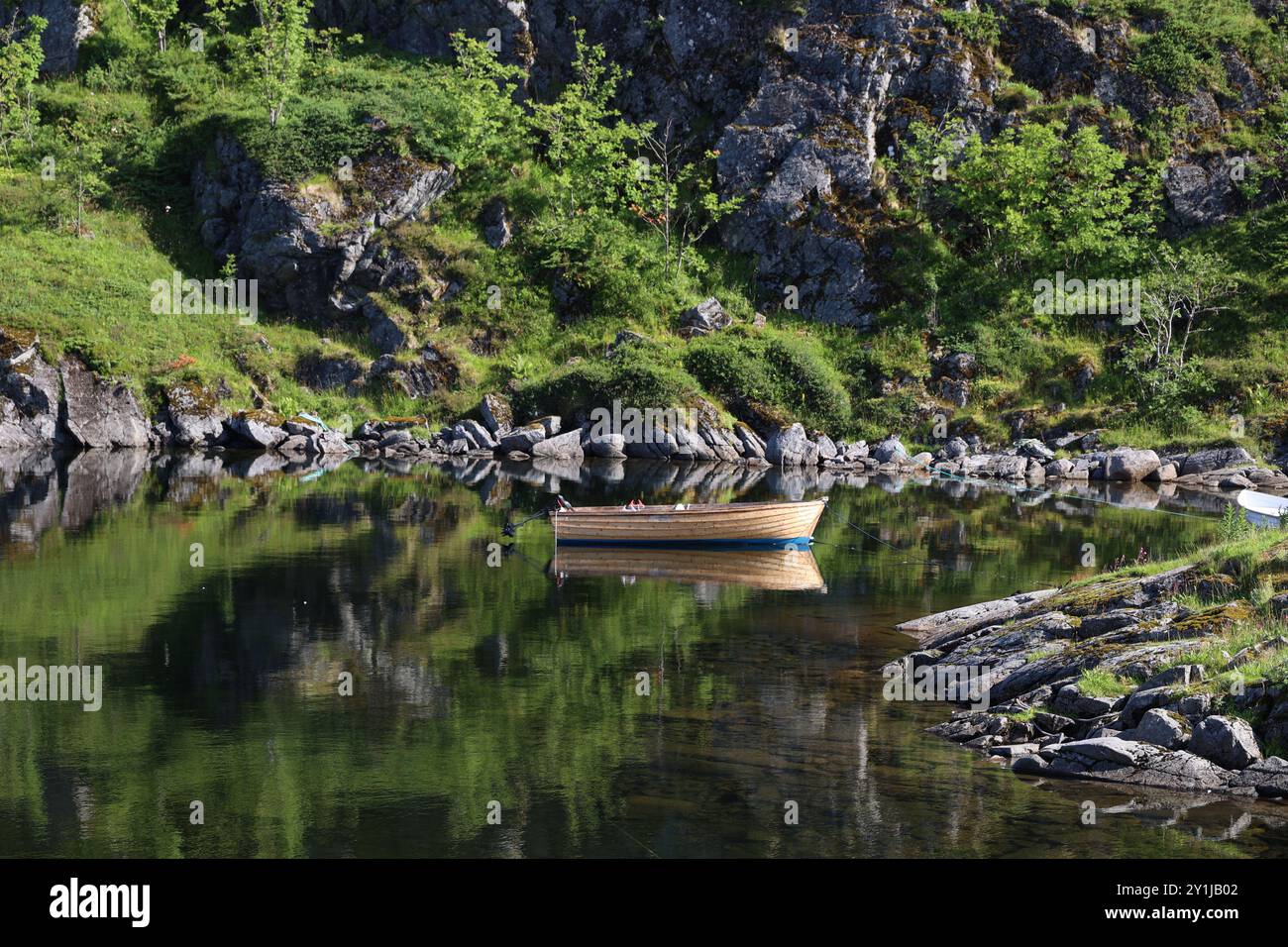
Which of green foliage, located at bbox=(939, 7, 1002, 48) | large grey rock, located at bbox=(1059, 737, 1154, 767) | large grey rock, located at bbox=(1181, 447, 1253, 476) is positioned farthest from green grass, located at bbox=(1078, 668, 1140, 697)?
green foliage, located at bbox=(939, 7, 1002, 48)

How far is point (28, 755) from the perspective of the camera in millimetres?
16203

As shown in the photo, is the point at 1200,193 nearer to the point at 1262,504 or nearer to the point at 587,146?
the point at 587,146

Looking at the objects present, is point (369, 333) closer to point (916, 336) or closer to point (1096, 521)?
point (916, 336)

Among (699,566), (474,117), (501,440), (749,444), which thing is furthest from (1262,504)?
(474,117)

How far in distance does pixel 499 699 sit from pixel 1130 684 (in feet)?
30.2

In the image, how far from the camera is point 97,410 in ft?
189

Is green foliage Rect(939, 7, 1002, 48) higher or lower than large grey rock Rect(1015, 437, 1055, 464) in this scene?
higher

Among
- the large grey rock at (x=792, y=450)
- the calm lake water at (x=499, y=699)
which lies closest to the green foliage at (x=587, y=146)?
the large grey rock at (x=792, y=450)

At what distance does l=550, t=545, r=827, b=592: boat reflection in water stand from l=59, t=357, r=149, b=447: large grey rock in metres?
32.1

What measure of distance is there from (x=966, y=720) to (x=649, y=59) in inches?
2641

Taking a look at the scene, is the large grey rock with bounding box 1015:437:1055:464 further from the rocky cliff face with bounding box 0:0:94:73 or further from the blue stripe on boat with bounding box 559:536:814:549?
the rocky cliff face with bounding box 0:0:94:73

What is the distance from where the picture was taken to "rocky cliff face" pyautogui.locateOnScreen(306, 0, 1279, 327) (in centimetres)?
7025

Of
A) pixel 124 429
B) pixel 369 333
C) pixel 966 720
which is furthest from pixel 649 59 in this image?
pixel 966 720

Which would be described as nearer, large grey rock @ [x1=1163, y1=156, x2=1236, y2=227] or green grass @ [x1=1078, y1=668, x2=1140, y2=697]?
green grass @ [x1=1078, y1=668, x2=1140, y2=697]
